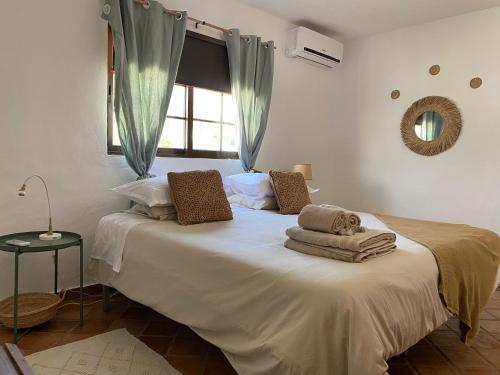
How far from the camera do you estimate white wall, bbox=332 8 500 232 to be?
3453mm

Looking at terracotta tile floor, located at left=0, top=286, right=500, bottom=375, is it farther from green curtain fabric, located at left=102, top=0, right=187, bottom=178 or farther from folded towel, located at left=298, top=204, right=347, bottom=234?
green curtain fabric, located at left=102, top=0, right=187, bottom=178

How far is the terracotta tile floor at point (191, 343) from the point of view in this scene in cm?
185

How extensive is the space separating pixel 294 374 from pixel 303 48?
135 inches

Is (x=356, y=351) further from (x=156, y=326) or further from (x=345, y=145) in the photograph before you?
(x=345, y=145)

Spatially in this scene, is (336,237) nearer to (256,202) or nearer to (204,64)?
(256,202)

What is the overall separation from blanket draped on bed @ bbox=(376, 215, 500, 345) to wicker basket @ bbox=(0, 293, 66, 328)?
2.16m

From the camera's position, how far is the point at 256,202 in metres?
2.98

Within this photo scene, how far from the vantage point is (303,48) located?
3848 mm

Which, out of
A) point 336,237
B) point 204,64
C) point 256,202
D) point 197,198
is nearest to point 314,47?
point 204,64

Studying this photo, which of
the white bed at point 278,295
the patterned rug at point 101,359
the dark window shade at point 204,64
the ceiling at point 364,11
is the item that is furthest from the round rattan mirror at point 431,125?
the patterned rug at point 101,359

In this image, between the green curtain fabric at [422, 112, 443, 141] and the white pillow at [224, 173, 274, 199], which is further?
the green curtain fabric at [422, 112, 443, 141]

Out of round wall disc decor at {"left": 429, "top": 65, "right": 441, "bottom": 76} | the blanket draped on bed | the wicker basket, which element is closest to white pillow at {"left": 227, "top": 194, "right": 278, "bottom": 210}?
the blanket draped on bed

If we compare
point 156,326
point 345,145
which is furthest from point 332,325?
point 345,145

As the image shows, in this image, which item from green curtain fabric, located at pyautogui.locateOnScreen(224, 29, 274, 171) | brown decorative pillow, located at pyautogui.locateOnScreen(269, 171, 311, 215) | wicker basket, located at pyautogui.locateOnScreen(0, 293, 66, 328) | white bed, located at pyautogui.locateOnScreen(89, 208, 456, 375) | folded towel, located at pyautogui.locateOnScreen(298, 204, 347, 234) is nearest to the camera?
white bed, located at pyautogui.locateOnScreen(89, 208, 456, 375)
